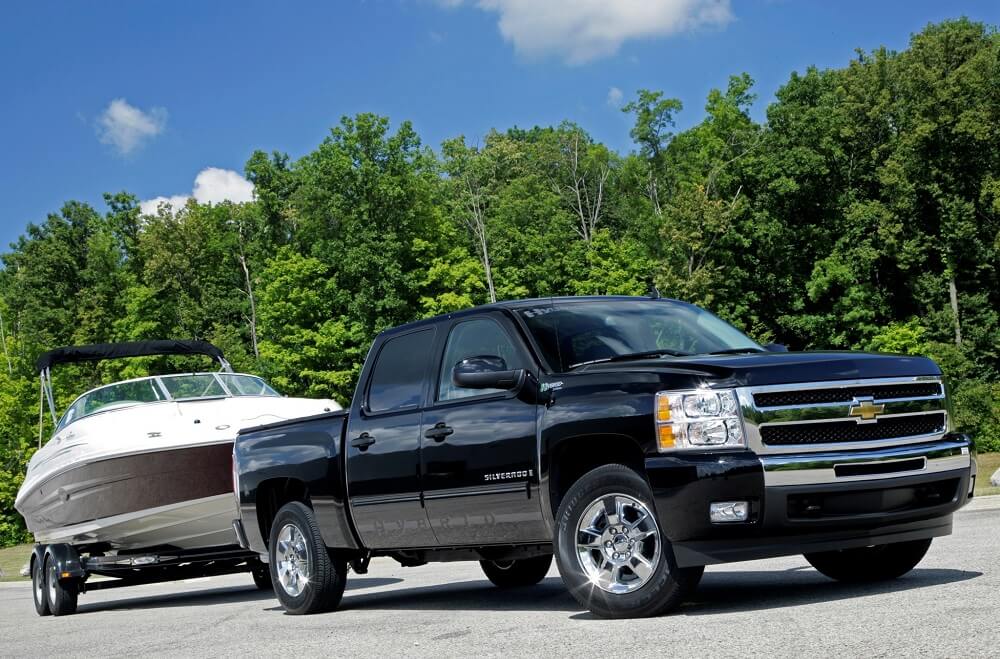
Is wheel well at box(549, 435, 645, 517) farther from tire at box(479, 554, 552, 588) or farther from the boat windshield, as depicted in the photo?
the boat windshield

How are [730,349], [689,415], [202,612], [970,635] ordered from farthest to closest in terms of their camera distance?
[202,612] < [730,349] < [689,415] < [970,635]

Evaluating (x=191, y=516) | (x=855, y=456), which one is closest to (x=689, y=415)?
(x=855, y=456)

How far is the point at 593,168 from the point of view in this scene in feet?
255

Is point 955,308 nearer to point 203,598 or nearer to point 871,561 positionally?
point 203,598

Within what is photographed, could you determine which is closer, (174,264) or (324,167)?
(324,167)

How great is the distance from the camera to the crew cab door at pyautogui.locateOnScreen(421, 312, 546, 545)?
8.34m

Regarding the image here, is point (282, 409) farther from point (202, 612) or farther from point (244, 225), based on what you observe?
point (244, 225)

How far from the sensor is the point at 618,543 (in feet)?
25.1

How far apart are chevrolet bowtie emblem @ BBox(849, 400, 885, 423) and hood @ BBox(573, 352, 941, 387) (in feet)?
0.54

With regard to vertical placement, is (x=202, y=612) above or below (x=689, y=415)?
below

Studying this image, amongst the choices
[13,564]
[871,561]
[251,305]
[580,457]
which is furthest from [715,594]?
[251,305]

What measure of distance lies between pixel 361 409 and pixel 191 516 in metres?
4.75

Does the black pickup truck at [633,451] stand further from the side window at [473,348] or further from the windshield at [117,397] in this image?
the windshield at [117,397]

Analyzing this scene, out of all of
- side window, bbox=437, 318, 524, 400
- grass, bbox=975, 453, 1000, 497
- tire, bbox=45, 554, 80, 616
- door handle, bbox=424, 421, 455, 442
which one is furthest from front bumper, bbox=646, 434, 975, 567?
grass, bbox=975, 453, 1000, 497
